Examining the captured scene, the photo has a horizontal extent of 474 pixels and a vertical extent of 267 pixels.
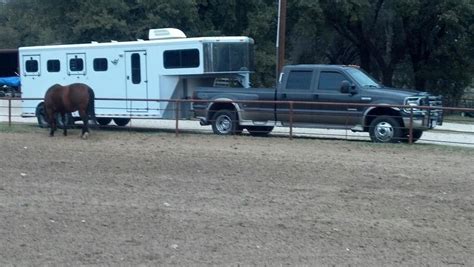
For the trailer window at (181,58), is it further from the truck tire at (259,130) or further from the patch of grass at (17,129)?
the patch of grass at (17,129)

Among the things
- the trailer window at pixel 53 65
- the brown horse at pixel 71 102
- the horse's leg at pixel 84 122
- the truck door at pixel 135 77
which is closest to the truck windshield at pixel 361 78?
the truck door at pixel 135 77

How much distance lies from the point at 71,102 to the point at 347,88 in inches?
274

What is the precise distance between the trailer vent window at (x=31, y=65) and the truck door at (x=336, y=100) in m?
10.3

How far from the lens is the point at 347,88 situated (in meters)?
20.4

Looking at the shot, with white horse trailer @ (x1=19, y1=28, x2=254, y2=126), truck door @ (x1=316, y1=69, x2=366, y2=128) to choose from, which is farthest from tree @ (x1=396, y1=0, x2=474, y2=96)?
truck door @ (x1=316, y1=69, x2=366, y2=128)

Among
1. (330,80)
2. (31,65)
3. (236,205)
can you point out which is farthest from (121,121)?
(236,205)

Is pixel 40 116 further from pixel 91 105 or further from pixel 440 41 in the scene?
pixel 440 41

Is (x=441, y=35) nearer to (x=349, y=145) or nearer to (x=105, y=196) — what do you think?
(x=349, y=145)

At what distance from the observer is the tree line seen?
132ft

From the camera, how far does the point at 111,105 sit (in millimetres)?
24609

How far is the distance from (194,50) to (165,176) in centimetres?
989

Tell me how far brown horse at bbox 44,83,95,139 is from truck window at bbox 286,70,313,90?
501 cm

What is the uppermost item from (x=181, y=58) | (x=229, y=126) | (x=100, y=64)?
(x=181, y=58)

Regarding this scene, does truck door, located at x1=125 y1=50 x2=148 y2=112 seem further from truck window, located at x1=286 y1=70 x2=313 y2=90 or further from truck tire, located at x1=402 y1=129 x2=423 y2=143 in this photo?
truck tire, located at x1=402 y1=129 x2=423 y2=143
